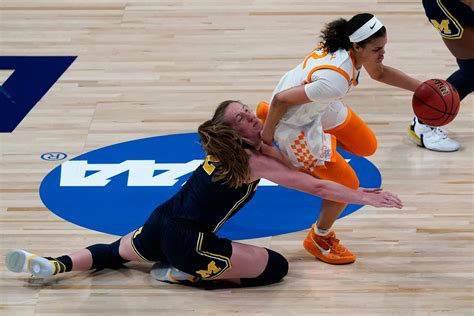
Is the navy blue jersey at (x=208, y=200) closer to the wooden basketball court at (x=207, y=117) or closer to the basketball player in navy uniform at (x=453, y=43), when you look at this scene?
the wooden basketball court at (x=207, y=117)

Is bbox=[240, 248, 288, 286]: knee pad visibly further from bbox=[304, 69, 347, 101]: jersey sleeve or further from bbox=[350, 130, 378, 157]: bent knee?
bbox=[304, 69, 347, 101]: jersey sleeve

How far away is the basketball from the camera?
532 centimetres

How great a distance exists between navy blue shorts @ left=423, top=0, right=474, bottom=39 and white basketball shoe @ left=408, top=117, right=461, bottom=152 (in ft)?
2.03

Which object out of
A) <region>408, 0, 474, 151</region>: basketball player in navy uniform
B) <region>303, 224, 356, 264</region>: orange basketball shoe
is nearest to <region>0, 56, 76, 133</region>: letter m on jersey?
<region>303, 224, 356, 264</region>: orange basketball shoe

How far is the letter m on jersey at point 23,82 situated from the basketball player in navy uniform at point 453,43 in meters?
2.66

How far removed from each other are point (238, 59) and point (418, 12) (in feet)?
5.96

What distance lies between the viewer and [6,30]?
844 cm

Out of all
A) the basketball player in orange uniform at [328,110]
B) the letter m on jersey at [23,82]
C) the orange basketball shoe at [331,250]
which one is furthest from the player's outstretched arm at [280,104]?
the letter m on jersey at [23,82]

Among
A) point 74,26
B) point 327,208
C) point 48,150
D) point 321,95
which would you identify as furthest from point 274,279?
point 74,26

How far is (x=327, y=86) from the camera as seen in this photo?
4.63 m

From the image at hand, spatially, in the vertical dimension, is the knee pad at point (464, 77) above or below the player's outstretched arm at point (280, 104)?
below

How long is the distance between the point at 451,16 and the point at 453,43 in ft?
0.68

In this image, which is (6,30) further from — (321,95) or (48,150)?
(321,95)

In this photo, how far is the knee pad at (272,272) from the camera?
4.93 m
